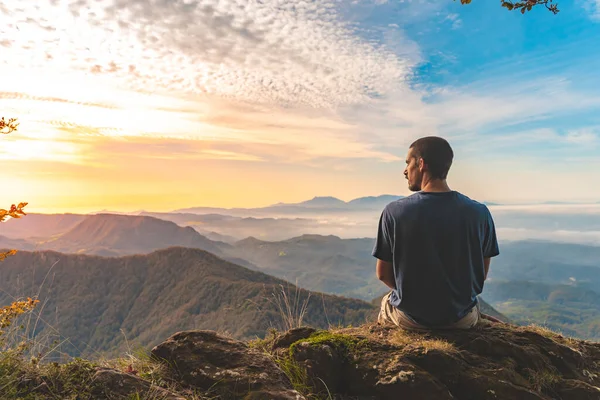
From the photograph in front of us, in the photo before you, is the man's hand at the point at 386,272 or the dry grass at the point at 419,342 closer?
the dry grass at the point at 419,342

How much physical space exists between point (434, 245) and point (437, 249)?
0.06 meters

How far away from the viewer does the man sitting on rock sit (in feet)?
14.8

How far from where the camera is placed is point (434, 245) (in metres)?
4.49

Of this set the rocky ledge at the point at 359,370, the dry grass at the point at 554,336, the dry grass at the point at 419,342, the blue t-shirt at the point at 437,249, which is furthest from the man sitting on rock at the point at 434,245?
the dry grass at the point at 554,336

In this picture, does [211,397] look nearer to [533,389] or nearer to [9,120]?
[533,389]

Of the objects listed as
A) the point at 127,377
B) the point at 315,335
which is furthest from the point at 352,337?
the point at 127,377

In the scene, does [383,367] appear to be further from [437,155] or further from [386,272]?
[437,155]

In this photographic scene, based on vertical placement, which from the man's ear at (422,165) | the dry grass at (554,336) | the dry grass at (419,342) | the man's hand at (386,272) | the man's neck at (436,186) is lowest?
the dry grass at (554,336)

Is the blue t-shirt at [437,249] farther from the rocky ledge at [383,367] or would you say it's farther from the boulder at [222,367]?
the boulder at [222,367]

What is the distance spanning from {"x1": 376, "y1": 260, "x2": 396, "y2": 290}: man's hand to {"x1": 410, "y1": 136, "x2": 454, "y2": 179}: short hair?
122 cm

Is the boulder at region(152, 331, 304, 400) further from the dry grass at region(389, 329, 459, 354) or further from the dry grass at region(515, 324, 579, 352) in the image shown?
the dry grass at region(515, 324, 579, 352)

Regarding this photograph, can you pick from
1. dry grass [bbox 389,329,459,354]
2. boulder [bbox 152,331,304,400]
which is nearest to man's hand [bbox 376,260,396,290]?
dry grass [bbox 389,329,459,354]

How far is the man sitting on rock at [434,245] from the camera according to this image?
451 cm

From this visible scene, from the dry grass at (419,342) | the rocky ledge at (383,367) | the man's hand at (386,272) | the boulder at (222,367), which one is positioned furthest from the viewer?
the man's hand at (386,272)
